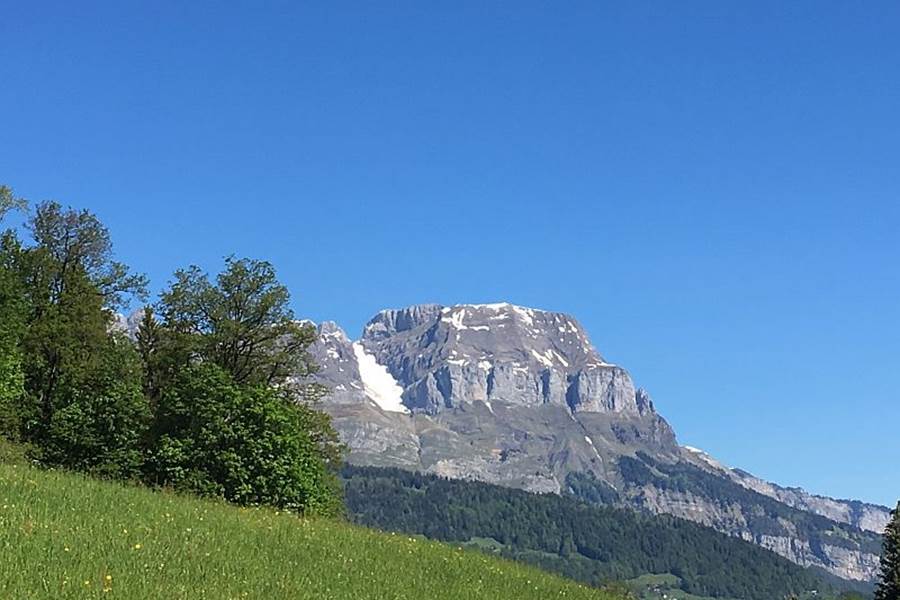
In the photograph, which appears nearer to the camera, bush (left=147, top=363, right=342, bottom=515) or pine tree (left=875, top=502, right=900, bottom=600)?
bush (left=147, top=363, right=342, bottom=515)

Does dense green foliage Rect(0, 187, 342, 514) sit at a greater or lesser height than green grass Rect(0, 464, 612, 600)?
greater

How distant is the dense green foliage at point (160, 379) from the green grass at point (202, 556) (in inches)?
783

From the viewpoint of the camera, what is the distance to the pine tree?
9475 centimetres

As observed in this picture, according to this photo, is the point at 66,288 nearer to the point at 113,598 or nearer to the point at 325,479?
the point at 325,479

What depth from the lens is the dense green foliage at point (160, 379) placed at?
50.3 metres

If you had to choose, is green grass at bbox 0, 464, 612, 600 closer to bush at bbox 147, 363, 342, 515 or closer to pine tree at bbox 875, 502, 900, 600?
bush at bbox 147, 363, 342, 515

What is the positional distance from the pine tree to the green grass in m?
76.1

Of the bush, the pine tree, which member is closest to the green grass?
the bush

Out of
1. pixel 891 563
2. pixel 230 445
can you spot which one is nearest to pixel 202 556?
pixel 230 445

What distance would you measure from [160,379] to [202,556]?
42.9 meters

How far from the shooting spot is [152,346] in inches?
2452

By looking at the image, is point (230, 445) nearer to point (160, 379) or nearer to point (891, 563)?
point (160, 379)

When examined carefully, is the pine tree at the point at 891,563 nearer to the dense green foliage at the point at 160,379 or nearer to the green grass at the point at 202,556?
the dense green foliage at the point at 160,379

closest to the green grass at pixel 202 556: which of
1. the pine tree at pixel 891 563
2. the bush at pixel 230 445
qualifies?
the bush at pixel 230 445
